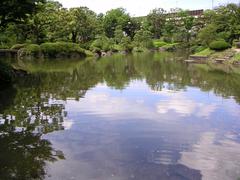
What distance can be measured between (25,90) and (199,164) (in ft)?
36.2

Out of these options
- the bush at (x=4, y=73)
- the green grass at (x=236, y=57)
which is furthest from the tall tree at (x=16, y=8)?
the green grass at (x=236, y=57)

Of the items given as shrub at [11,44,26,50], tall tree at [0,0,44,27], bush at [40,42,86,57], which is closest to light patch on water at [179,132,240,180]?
tall tree at [0,0,44,27]

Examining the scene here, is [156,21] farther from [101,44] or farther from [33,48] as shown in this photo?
[33,48]

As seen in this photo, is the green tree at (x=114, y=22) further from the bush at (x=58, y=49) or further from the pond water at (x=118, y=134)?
the pond water at (x=118, y=134)

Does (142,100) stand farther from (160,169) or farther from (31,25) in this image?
Answer: (31,25)

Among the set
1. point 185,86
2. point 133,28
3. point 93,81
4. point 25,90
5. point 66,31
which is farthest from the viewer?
point 133,28

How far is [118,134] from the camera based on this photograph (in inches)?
370

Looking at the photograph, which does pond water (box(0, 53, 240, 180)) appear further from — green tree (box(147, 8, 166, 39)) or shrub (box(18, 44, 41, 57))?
green tree (box(147, 8, 166, 39))

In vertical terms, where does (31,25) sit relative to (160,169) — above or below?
above

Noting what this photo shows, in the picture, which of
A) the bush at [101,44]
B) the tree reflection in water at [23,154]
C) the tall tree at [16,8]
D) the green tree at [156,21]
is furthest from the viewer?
the green tree at [156,21]

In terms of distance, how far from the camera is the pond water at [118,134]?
6898 millimetres

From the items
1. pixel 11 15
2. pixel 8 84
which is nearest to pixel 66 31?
pixel 11 15

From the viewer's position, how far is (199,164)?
7270mm

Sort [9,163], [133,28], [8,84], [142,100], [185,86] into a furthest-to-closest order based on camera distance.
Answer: [133,28]
[185,86]
[8,84]
[142,100]
[9,163]
